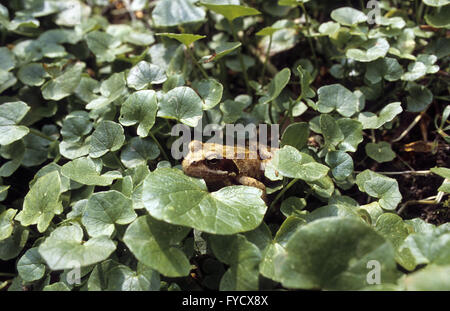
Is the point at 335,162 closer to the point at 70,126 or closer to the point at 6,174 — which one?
the point at 70,126

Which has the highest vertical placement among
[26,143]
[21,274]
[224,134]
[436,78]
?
[436,78]

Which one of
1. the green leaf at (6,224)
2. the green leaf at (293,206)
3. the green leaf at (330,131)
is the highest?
the green leaf at (330,131)

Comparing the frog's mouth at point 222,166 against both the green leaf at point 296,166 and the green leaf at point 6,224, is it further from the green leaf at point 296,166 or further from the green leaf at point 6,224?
the green leaf at point 6,224

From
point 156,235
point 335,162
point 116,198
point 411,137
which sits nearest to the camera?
point 156,235

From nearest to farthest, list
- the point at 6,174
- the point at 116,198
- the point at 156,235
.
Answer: the point at 156,235 → the point at 116,198 → the point at 6,174

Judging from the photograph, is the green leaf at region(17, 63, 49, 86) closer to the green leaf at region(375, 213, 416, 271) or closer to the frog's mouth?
the frog's mouth

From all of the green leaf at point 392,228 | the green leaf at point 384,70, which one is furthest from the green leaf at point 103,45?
the green leaf at point 392,228
